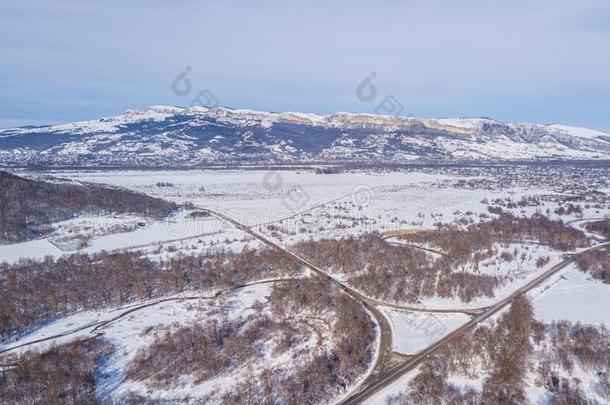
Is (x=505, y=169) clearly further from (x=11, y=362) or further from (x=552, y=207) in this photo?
(x=11, y=362)

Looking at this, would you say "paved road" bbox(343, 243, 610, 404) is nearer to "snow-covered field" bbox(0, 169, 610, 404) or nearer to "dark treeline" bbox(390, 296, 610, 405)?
"snow-covered field" bbox(0, 169, 610, 404)

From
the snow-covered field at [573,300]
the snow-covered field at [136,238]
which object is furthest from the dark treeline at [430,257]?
the snow-covered field at [136,238]

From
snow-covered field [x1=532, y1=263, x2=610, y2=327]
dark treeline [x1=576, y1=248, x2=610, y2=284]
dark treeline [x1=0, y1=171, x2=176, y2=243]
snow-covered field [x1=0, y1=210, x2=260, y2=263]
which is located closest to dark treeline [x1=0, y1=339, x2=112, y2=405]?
snow-covered field [x1=0, y1=210, x2=260, y2=263]

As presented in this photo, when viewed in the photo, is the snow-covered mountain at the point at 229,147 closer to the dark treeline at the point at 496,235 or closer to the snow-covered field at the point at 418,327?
the dark treeline at the point at 496,235

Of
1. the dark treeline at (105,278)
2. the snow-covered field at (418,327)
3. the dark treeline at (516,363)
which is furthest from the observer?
the dark treeline at (105,278)

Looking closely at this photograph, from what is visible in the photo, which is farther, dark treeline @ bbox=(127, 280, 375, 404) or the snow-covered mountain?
the snow-covered mountain

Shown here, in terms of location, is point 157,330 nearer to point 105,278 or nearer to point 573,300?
point 105,278
